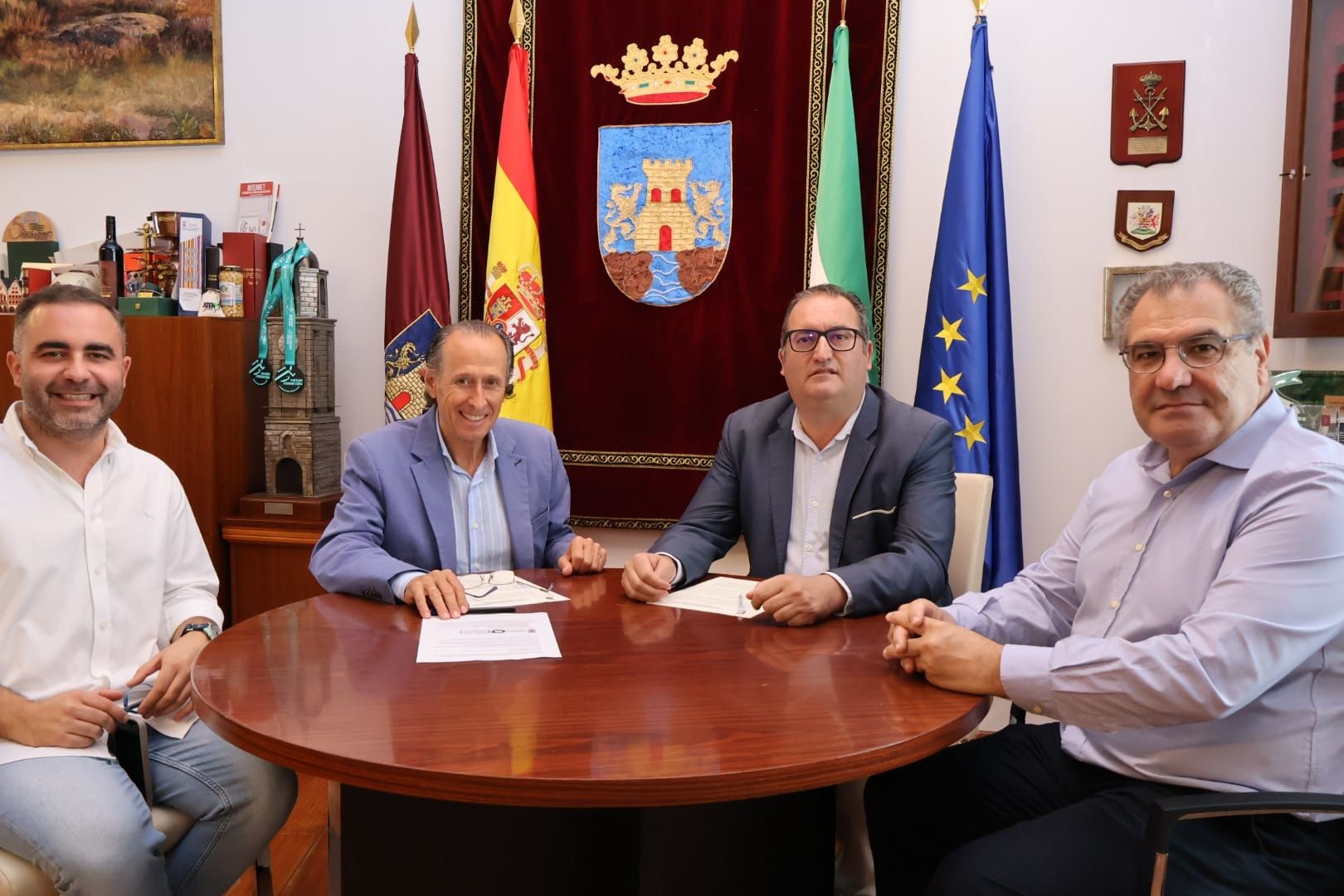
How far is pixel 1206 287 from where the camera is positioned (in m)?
1.50

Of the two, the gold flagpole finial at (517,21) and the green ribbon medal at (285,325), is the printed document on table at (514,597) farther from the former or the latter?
the gold flagpole finial at (517,21)

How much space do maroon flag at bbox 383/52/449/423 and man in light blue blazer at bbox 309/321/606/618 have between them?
1.07 metres

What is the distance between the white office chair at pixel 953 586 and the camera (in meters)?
2.17

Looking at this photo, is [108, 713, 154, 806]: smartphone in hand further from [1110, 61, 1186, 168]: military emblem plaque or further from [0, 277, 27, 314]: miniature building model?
[1110, 61, 1186, 168]: military emblem plaque

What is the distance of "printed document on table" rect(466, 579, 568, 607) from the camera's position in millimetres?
1904

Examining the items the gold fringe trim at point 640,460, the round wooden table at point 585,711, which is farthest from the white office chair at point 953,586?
the gold fringe trim at point 640,460

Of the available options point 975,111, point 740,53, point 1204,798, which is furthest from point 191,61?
point 1204,798

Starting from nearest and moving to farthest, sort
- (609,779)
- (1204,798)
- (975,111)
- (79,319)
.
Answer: (609,779), (1204,798), (79,319), (975,111)

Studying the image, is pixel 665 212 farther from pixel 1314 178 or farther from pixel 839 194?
pixel 1314 178

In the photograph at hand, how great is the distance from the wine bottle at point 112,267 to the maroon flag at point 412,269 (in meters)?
1.07

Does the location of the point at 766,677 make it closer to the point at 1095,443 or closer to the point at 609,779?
the point at 609,779

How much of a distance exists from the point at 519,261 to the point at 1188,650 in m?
2.59

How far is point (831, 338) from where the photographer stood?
7.38 feet

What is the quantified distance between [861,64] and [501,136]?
1.29m
